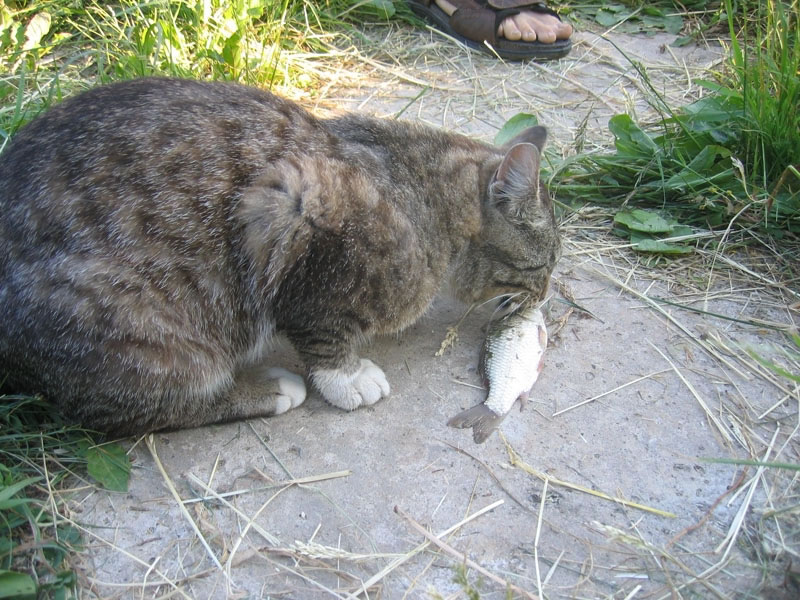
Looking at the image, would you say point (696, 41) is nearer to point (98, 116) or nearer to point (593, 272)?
point (593, 272)

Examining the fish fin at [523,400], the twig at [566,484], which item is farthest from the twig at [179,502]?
the fish fin at [523,400]

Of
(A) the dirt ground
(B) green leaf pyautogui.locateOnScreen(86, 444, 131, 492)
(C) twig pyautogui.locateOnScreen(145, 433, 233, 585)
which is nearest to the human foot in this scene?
(A) the dirt ground

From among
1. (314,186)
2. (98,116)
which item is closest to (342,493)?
(314,186)

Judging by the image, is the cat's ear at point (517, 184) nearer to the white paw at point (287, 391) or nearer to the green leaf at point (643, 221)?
the green leaf at point (643, 221)

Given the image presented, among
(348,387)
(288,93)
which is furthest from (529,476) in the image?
(288,93)

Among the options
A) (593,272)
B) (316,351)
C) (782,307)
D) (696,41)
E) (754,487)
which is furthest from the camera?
(696,41)

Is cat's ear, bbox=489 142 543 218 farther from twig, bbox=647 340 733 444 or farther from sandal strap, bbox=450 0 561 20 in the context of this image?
sandal strap, bbox=450 0 561 20

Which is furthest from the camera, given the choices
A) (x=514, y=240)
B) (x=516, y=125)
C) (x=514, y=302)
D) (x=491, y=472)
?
(x=516, y=125)

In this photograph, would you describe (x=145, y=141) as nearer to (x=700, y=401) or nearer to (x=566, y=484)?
(x=566, y=484)
